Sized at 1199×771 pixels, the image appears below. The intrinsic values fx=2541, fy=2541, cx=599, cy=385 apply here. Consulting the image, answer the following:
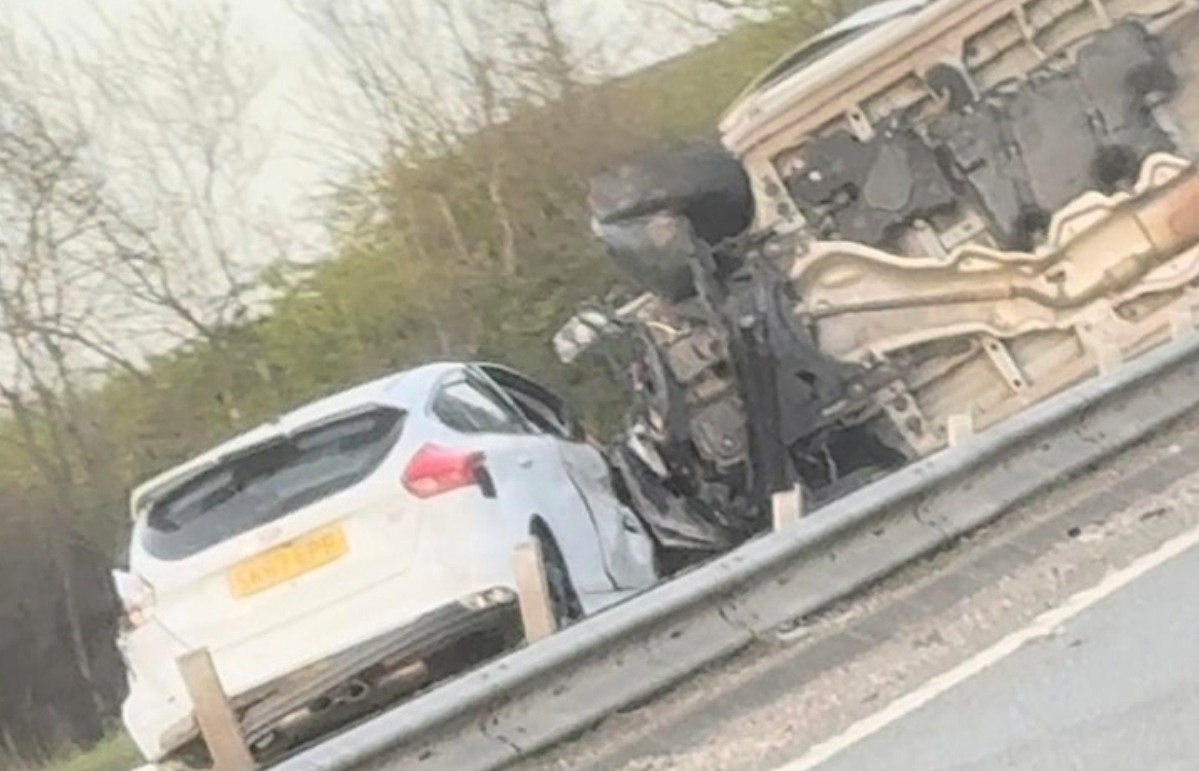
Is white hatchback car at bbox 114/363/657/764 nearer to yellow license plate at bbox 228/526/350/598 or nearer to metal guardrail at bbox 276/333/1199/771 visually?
yellow license plate at bbox 228/526/350/598

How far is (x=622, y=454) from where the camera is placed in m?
12.5

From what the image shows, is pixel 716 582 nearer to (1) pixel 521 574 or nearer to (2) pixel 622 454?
(1) pixel 521 574

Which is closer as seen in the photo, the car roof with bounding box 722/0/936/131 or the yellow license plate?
the yellow license plate

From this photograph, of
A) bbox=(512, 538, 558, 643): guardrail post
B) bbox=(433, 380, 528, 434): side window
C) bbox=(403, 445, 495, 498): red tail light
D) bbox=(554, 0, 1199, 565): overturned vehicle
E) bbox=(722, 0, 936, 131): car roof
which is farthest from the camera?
bbox=(722, 0, 936, 131): car roof

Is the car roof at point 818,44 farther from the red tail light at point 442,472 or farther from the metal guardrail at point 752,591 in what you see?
the metal guardrail at point 752,591

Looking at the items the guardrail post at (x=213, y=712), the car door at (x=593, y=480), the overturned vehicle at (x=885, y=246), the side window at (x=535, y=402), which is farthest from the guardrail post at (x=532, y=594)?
the overturned vehicle at (x=885, y=246)

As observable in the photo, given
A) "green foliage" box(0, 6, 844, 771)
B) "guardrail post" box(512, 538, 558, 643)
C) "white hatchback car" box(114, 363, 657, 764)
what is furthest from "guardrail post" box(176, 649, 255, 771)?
"green foliage" box(0, 6, 844, 771)

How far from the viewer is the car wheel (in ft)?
32.3

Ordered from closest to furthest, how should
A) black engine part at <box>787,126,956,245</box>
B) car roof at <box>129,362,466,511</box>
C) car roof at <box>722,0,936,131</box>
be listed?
1. car roof at <box>129,362,466,511</box>
2. black engine part at <box>787,126,956,245</box>
3. car roof at <box>722,0,936,131</box>

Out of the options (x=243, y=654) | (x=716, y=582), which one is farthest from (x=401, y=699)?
(x=716, y=582)

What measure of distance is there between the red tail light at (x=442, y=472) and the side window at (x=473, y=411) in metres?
0.30

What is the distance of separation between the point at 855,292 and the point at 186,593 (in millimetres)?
4296

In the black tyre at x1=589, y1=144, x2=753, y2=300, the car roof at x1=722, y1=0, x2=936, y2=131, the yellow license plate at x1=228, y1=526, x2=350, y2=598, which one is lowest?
the yellow license plate at x1=228, y1=526, x2=350, y2=598

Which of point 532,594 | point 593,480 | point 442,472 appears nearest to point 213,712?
point 532,594
